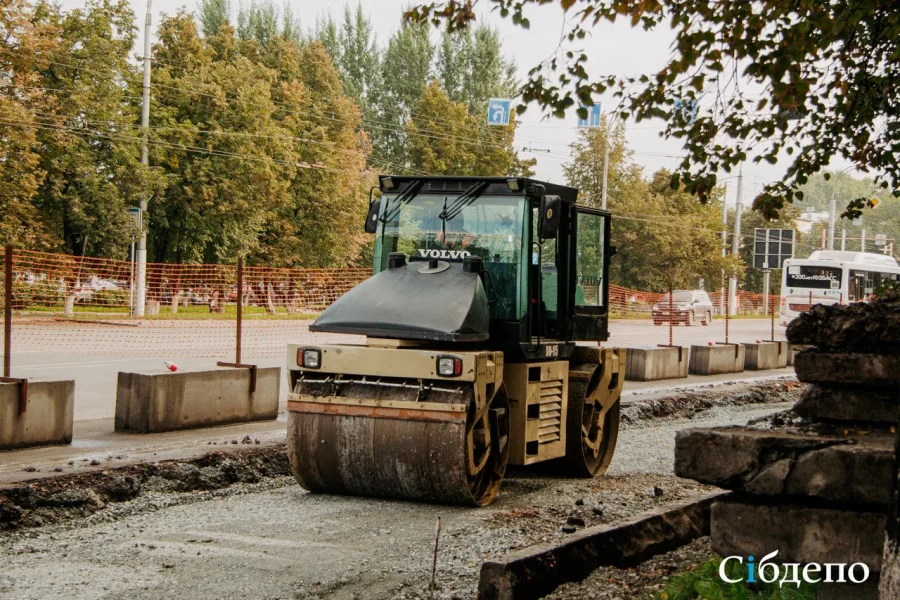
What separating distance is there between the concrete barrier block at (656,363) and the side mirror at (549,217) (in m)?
12.0

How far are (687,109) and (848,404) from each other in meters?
3.29

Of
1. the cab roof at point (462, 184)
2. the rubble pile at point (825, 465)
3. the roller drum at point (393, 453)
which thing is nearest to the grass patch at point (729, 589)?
the rubble pile at point (825, 465)

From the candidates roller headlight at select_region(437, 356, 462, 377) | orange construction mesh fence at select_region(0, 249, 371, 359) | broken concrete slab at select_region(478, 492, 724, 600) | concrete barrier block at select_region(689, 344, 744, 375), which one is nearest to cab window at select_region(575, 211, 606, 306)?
roller headlight at select_region(437, 356, 462, 377)

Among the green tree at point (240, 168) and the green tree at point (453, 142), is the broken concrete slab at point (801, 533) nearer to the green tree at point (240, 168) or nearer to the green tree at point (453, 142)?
the green tree at point (240, 168)

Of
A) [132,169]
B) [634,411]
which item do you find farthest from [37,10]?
[634,411]

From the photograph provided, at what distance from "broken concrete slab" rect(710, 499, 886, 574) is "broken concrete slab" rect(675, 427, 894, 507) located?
94 millimetres

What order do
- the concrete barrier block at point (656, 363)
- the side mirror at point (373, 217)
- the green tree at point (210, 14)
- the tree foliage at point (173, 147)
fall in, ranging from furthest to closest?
the green tree at point (210, 14) < the tree foliage at point (173, 147) < the concrete barrier block at point (656, 363) < the side mirror at point (373, 217)

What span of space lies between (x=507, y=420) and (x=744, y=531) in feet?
12.9

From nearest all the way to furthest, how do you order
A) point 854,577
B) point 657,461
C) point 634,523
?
1. point 854,577
2. point 634,523
3. point 657,461

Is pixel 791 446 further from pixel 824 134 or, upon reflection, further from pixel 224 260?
pixel 224 260

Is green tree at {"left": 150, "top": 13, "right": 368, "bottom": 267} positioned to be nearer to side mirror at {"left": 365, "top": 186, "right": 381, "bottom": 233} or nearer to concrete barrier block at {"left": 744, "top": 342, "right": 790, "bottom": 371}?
concrete barrier block at {"left": 744, "top": 342, "right": 790, "bottom": 371}

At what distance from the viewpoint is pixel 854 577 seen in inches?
225

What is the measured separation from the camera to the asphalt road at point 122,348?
698 inches

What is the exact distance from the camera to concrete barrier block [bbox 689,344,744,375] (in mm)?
24547
